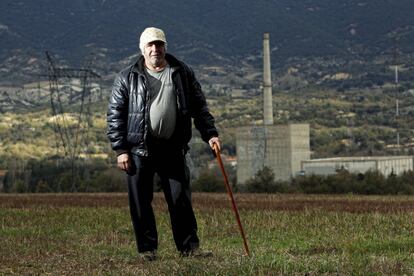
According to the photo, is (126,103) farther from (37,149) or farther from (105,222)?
(37,149)

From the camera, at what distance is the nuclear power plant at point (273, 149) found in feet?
339

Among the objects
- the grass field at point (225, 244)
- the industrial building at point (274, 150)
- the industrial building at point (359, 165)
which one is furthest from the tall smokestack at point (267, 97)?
the grass field at point (225, 244)

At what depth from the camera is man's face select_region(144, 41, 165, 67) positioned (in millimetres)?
10320

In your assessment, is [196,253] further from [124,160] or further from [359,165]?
[359,165]

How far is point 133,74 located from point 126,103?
0.90ft

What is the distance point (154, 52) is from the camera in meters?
10.3

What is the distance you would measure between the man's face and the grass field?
1.77 metres

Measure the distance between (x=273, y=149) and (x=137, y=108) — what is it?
94.2 metres

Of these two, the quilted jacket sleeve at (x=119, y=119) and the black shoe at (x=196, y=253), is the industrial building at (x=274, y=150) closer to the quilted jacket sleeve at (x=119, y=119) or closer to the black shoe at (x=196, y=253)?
the black shoe at (x=196, y=253)

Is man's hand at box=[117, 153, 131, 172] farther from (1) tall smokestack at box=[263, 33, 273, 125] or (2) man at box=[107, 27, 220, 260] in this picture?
(1) tall smokestack at box=[263, 33, 273, 125]

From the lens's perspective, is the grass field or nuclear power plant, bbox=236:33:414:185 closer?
the grass field

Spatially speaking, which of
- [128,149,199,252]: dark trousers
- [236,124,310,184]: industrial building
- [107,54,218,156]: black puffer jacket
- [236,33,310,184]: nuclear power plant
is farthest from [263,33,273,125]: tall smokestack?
[107,54,218,156]: black puffer jacket

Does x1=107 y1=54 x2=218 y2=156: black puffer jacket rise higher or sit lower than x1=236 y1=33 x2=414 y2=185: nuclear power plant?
lower

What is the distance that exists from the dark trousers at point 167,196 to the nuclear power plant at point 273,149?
9084cm
